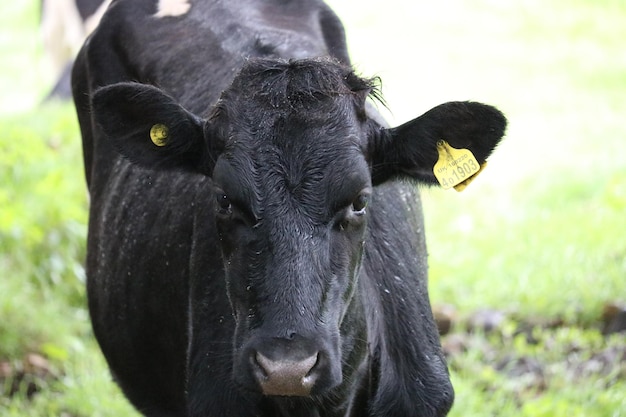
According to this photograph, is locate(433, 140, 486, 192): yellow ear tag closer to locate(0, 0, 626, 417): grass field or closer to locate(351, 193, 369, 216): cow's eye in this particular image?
locate(351, 193, 369, 216): cow's eye

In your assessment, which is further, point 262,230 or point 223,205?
point 223,205

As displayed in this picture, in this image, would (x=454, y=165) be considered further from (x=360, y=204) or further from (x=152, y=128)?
(x=152, y=128)

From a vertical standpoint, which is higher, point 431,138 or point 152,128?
point 431,138

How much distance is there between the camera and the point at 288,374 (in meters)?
3.36

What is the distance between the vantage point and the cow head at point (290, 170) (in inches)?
138

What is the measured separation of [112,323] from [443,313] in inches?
127

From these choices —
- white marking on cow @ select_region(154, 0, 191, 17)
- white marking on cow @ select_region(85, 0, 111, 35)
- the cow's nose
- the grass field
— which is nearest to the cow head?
the cow's nose

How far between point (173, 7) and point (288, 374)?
10.1 feet

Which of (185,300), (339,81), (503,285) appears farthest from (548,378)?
(339,81)

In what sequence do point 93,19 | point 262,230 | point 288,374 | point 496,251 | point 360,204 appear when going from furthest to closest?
1. point 93,19
2. point 496,251
3. point 360,204
4. point 262,230
5. point 288,374

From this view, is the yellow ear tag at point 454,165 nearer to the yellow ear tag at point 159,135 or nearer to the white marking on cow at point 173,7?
the yellow ear tag at point 159,135

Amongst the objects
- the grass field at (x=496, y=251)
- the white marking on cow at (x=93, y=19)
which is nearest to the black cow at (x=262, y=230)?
the grass field at (x=496, y=251)

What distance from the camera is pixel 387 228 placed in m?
4.67

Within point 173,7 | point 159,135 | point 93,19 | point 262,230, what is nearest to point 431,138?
point 262,230
